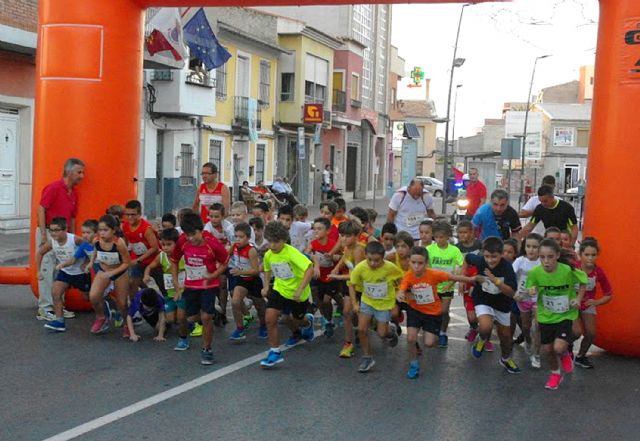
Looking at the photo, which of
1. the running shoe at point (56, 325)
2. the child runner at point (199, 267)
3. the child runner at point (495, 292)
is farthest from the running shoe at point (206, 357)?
the child runner at point (495, 292)

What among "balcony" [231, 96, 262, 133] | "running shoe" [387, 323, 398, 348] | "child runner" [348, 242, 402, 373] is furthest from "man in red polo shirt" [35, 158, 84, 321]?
"balcony" [231, 96, 262, 133]

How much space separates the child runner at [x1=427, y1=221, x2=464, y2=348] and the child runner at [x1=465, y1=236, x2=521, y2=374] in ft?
2.89

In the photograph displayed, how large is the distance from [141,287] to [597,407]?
5274mm

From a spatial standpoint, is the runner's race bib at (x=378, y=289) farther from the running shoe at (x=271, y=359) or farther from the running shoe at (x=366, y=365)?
the running shoe at (x=271, y=359)

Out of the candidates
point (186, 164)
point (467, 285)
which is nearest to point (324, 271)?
point (467, 285)

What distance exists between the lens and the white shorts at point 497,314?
823cm

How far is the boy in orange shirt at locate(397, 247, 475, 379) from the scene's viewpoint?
26.5 ft

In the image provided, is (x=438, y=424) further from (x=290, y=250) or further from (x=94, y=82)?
(x=94, y=82)

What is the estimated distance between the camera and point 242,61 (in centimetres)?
3394

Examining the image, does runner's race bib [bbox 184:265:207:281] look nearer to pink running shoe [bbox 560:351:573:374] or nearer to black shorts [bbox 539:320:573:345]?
black shorts [bbox 539:320:573:345]

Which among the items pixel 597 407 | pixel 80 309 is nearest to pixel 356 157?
pixel 80 309

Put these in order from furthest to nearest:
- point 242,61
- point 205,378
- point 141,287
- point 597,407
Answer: point 242,61 < point 141,287 < point 205,378 < point 597,407

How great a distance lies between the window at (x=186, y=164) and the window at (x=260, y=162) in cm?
632

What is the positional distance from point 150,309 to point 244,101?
81.1 ft
